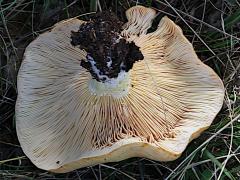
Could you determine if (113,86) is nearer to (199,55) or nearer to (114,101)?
(114,101)

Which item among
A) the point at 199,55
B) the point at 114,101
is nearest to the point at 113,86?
the point at 114,101

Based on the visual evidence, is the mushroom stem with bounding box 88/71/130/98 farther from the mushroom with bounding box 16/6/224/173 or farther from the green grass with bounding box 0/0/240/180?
the green grass with bounding box 0/0/240/180

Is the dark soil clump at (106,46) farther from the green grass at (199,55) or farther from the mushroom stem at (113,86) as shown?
the green grass at (199,55)

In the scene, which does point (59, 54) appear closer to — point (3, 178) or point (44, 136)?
point (44, 136)

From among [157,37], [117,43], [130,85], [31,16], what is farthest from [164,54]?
Answer: [31,16]

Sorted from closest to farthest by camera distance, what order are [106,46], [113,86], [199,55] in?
1. [106,46]
2. [113,86]
3. [199,55]

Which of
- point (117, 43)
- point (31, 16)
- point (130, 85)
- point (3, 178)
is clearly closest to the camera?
point (117, 43)

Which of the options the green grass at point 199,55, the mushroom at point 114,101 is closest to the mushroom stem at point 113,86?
the mushroom at point 114,101

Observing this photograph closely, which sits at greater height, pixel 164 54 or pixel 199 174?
pixel 164 54
